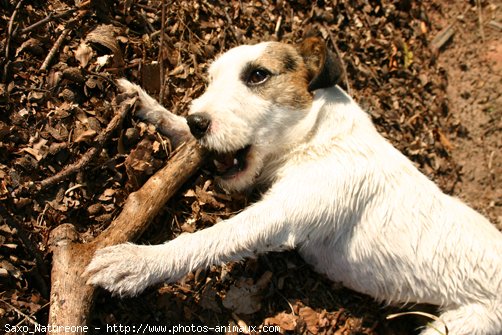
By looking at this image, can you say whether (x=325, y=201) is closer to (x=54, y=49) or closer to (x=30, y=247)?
(x=30, y=247)

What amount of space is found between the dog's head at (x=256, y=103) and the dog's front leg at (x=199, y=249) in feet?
1.76

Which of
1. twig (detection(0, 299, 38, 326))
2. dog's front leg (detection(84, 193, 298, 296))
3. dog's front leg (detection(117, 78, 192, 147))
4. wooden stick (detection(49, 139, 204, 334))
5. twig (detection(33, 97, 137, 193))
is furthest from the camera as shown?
dog's front leg (detection(117, 78, 192, 147))

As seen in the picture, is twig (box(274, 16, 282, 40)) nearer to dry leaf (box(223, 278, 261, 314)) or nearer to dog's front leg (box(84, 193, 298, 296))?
dog's front leg (box(84, 193, 298, 296))

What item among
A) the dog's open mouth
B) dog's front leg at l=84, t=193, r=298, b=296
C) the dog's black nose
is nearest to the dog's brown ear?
the dog's open mouth

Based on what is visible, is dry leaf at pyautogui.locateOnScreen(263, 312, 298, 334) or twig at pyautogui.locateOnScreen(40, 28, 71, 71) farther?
dry leaf at pyautogui.locateOnScreen(263, 312, 298, 334)

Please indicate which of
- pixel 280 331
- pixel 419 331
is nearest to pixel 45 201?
pixel 280 331

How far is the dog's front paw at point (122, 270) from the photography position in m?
3.74

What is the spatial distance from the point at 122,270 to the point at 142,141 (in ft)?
4.33

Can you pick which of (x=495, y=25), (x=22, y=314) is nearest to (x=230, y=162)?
(x=22, y=314)

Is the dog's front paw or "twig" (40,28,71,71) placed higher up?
"twig" (40,28,71,71)

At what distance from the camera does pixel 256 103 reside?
4242 millimetres

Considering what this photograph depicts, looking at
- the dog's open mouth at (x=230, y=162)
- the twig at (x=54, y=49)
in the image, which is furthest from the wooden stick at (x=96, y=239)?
the twig at (x=54, y=49)

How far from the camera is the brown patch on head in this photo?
171 inches

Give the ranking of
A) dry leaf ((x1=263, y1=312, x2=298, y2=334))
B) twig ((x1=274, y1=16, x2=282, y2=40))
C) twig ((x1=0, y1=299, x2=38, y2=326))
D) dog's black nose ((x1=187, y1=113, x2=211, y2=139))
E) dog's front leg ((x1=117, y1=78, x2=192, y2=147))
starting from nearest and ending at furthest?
twig ((x1=0, y1=299, x2=38, y2=326))
dog's black nose ((x1=187, y1=113, x2=211, y2=139))
dry leaf ((x1=263, y1=312, x2=298, y2=334))
dog's front leg ((x1=117, y1=78, x2=192, y2=147))
twig ((x1=274, y1=16, x2=282, y2=40))
